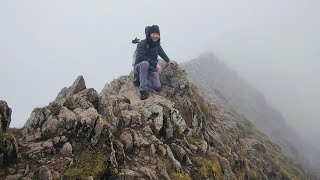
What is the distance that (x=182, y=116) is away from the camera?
2489 cm

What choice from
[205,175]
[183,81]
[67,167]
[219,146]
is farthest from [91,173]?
[183,81]

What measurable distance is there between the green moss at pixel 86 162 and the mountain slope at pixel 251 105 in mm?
109795

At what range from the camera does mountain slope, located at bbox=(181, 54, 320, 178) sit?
431 ft

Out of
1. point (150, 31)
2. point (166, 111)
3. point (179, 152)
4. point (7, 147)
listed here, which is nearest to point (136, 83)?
point (150, 31)

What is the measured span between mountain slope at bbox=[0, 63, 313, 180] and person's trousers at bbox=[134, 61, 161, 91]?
2.40 feet

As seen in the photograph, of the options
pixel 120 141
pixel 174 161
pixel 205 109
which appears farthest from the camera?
pixel 205 109

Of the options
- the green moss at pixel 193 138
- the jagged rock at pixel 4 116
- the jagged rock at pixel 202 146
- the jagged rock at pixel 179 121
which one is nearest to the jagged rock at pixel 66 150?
the jagged rock at pixel 4 116

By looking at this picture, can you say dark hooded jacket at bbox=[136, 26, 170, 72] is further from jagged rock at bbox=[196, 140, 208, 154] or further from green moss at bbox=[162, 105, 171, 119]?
jagged rock at bbox=[196, 140, 208, 154]

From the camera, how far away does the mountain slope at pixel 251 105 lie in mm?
131250

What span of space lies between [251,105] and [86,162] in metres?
140

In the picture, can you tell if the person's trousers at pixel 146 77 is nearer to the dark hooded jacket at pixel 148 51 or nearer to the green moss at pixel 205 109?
the dark hooded jacket at pixel 148 51

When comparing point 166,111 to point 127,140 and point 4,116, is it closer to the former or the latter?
point 127,140

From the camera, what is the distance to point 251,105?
150500 millimetres

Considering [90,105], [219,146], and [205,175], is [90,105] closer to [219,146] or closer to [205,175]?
[205,175]
